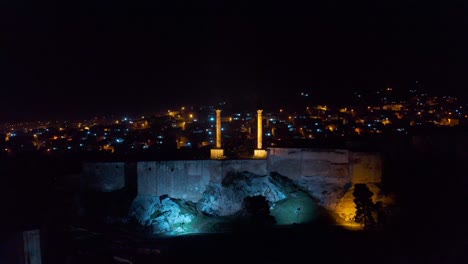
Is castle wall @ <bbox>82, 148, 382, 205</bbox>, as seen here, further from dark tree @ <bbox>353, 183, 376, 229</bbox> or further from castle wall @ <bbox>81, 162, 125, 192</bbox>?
dark tree @ <bbox>353, 183, 376, 229</bbox>

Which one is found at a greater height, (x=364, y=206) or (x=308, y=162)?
(x=308, y=162)

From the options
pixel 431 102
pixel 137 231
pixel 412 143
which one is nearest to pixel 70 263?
pixel 137 231

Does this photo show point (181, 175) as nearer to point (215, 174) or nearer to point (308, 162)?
point (215, 174)

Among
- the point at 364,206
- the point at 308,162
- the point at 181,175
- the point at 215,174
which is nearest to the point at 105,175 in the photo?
Answer: the point at 181,175

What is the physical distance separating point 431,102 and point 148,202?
62557mm

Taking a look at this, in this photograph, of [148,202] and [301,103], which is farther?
[301,103]

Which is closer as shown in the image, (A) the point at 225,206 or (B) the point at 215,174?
(A) the point at 225,206

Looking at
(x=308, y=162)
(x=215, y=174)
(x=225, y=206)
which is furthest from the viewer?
(x=308, y=162)

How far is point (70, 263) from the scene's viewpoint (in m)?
24.8

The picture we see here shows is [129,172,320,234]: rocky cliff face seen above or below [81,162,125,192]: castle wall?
Answer: below

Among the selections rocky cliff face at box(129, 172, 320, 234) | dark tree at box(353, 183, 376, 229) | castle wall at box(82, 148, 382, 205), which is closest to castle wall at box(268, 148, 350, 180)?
castle wall at box(82, 148, 382, 205)

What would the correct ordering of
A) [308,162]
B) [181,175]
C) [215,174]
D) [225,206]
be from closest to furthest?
[225,206] → [181,175] → [215,174] → [308,162]

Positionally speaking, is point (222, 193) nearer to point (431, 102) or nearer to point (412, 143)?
point (412, 143)

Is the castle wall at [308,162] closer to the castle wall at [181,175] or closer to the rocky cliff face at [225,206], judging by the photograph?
the rocky cliff face at [225,206]
